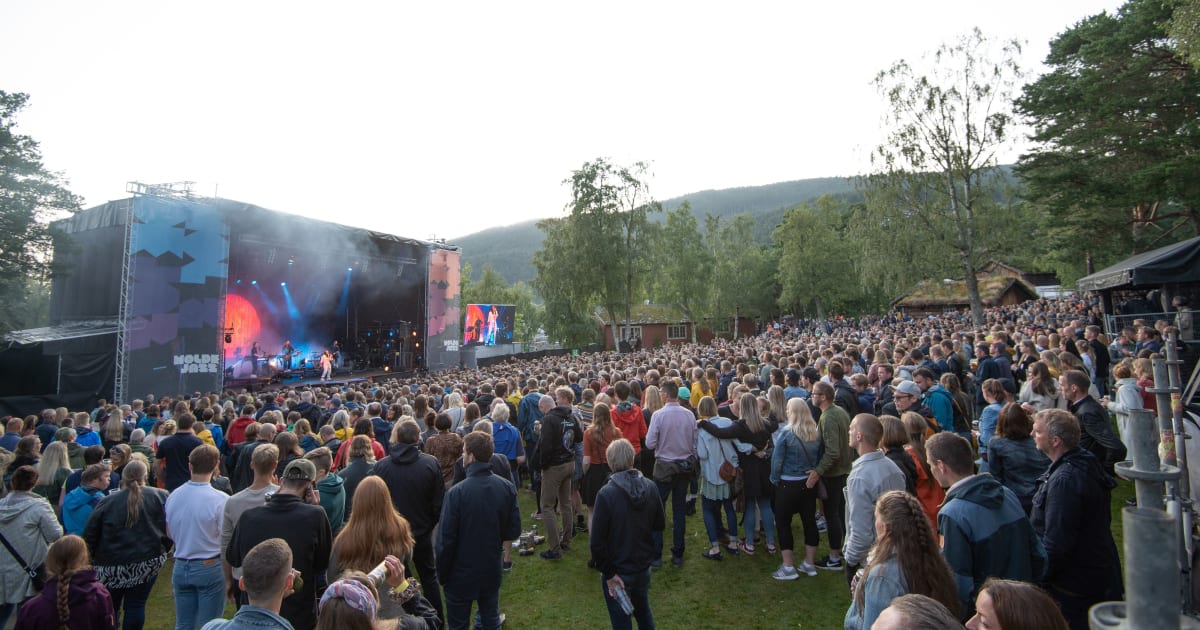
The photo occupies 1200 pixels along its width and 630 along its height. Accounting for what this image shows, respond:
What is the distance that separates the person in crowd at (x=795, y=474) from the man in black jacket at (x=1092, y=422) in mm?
1827

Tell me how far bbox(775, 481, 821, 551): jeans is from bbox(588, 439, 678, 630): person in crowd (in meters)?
1.63

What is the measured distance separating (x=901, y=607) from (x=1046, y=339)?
12.0 meters

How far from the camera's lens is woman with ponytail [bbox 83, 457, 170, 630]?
3662 mm

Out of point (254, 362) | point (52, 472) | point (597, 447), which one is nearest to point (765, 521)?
point (597, 447)

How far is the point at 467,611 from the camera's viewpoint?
3.73 metres

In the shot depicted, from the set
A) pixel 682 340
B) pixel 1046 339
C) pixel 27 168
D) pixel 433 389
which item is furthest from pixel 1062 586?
pixel 682 340

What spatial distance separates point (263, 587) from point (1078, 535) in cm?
386

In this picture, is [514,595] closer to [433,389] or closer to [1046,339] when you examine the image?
[433,389]

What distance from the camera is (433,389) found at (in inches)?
383

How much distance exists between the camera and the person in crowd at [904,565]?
2152 mm

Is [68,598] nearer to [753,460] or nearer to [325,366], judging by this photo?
[753,460]

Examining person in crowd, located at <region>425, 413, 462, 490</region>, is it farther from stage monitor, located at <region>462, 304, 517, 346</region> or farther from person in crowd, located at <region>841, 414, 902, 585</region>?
stage monitor, located at <region>462, 304, 517, 346</region>

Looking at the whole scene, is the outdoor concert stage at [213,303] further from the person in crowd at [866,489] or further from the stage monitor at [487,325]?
the person in crowd at [866,489]

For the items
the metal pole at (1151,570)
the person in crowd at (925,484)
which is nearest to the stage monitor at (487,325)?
the person in crowd at (925,484)
